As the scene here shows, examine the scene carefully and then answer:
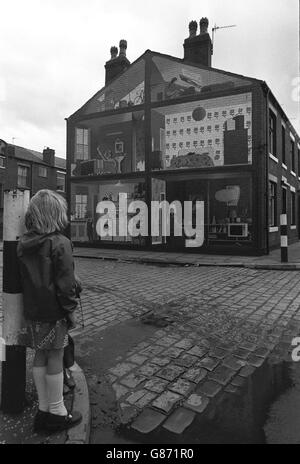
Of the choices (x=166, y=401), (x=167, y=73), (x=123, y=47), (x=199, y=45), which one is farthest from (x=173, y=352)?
(x=123, y=47)

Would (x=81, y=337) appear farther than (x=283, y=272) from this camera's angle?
No

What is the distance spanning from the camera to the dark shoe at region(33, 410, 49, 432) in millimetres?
2377

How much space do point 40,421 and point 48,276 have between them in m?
1.02

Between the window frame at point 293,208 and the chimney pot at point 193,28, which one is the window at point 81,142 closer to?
the chimney pot at point 193,28

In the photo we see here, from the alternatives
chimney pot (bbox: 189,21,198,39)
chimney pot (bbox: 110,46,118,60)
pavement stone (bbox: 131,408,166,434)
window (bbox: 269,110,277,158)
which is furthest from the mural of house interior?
pavement stone (bbox: 131,408,166,434)

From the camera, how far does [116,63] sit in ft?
58.4

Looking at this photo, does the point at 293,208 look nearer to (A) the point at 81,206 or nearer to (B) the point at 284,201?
(B) the point at 284,201

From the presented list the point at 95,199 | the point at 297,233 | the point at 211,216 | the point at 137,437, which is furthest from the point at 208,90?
the point at 137,437

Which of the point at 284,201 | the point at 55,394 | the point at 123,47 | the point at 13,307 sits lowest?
the point at 55,394

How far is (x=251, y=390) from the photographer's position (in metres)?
3.08

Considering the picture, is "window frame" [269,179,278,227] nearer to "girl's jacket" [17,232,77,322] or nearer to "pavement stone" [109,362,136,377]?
"pavement stone" [109,362,136,377]

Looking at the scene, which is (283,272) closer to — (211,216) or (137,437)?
(211,216)

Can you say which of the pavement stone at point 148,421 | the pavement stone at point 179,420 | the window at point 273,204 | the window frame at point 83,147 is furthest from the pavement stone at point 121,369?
the window frame at point 83,147

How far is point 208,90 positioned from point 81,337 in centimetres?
1239
